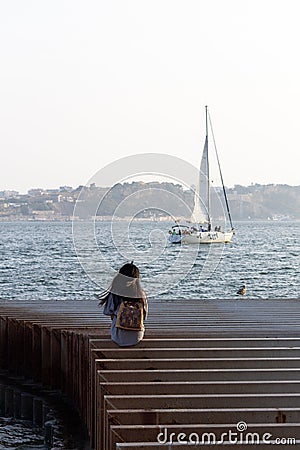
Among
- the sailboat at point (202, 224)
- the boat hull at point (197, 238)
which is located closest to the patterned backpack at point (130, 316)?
the sailboat at point (202, 224)

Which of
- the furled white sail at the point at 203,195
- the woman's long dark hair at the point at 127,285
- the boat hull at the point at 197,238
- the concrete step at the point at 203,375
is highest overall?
the furled white sail at the point at 203,195

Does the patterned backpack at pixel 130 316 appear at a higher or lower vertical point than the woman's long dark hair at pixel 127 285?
lower

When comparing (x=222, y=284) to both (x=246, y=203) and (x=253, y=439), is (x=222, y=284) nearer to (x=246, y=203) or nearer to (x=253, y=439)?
(x=253, y=439)

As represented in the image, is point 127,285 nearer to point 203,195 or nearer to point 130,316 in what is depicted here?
point 130,316

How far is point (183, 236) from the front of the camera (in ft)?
287

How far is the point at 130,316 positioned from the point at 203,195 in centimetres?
6990

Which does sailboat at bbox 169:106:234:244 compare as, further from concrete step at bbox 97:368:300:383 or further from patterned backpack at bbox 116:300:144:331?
concrete step at bbox 97:368:300:383

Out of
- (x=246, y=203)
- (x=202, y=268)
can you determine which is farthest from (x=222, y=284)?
(x=246, y=203)

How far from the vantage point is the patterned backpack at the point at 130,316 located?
9039 millimetres

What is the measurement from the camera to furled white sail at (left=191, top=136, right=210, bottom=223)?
75.9m

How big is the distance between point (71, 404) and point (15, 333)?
6.49ft

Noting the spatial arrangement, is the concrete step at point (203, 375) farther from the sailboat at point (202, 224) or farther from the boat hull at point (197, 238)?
the boat hull at point (197, 238)

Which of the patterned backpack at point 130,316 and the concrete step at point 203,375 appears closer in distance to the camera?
the concrete step at point 203,375

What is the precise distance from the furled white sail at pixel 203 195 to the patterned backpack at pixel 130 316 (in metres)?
64.2
